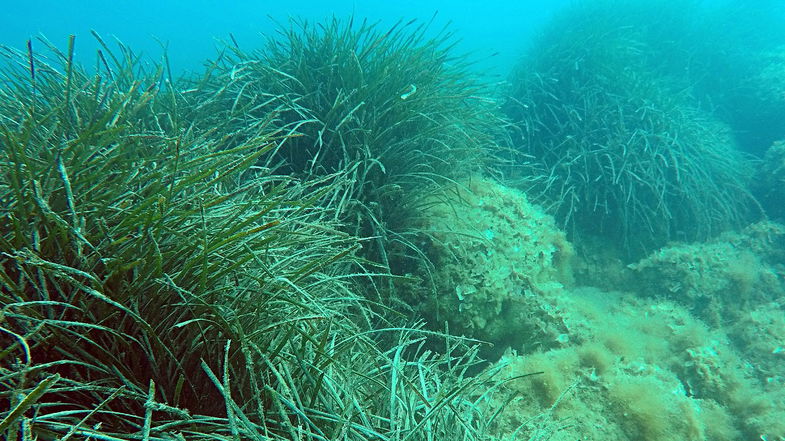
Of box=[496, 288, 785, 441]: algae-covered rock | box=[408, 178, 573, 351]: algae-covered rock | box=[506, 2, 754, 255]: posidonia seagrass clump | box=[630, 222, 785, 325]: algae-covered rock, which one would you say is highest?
box=[506, 2, 754, 255]: posidonia seagrass clump

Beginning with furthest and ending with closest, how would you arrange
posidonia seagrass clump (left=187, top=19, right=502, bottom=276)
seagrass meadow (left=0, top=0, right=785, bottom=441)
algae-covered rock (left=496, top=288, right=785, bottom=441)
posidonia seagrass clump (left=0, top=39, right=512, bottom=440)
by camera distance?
1. posidonia seagrass clump (left=187, top=19, right=502, bottom=276)
2. algae-covered rock (left=496, top=288, right=785, bottom=441)
3. seagrass meadow (left=0, top=0, right=785, bottom=441)
4. posidonia seagrass clump (left=0, top=39, right=512, bottom=440)

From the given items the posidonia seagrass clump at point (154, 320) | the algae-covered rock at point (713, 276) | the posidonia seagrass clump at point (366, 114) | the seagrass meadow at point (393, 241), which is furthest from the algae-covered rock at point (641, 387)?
the posidonia seagrass clump at point (366, 114)

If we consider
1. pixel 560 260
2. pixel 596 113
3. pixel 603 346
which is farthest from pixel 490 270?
pixel 596 113

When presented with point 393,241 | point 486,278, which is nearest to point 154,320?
point 393,241

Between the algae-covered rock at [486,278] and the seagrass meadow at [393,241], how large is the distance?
23mm

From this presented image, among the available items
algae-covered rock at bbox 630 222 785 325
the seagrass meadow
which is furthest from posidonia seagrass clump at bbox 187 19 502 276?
algae-covered rock at bbox 630 222 785 325

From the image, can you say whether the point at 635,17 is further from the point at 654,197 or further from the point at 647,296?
the point at 647,296

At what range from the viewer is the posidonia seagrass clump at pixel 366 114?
9.98ft

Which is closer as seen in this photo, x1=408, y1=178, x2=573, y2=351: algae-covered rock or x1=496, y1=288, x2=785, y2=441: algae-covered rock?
x1=496, y1=288, x2=785, y2=441: algae-covered rock

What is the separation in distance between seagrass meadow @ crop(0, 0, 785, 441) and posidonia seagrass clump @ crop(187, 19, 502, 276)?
27mm

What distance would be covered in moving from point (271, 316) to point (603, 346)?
2.48 m

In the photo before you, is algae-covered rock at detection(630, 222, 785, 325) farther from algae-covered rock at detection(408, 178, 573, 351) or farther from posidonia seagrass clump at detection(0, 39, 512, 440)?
posidonia seagrass clump at detection(0, 39, 512, 440)

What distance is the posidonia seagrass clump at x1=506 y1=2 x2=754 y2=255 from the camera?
474cm

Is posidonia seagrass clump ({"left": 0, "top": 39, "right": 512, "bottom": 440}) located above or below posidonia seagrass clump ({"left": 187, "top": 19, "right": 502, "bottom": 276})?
below
